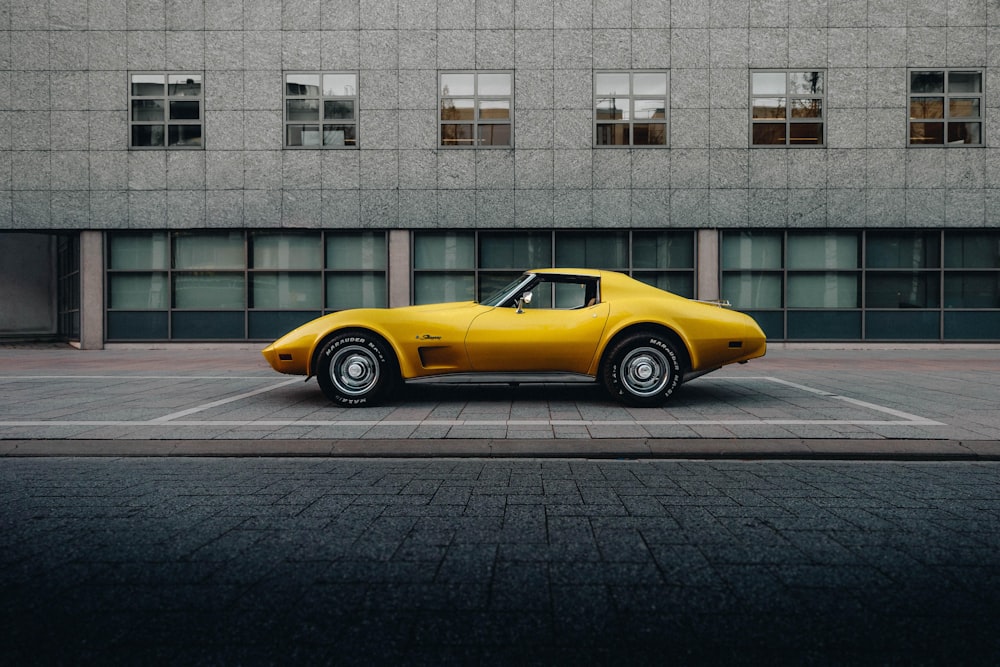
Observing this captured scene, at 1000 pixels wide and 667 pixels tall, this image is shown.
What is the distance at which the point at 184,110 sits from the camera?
15.3 meters

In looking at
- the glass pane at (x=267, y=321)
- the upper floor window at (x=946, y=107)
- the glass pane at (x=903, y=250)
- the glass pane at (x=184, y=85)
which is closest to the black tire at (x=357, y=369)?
the glass pane at (x=267, y=321)

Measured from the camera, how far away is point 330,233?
15.5m

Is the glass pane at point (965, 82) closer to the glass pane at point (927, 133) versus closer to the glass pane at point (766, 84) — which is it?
the glass pane at point (927, 133)

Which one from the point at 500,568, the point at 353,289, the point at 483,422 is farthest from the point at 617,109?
the point at 500,568

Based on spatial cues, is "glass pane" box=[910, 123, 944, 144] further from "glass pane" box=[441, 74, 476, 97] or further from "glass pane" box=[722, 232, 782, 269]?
"glass pane" box=[441, 74, 476, 97]

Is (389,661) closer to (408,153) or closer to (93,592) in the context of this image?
(93,592)

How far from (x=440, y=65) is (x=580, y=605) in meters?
14.7

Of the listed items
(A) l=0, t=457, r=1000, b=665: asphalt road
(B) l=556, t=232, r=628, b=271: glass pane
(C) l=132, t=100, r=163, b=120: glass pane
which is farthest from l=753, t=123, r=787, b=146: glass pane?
(C) l=132, t=100, r=163, b=120: glass pane

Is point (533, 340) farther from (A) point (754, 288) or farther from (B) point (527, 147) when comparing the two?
(A) point (754, 288)

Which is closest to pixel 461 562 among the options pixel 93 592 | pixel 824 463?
pixel 93 592

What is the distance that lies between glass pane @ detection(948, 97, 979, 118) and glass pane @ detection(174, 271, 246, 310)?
16938 millimetres

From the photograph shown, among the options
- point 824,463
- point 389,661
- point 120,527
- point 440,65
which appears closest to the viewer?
point 389,661

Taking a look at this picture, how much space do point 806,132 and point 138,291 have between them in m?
16.1

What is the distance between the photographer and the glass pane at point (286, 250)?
15500 millimetres
